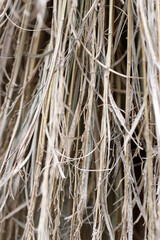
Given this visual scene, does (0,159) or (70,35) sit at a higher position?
(70,35)

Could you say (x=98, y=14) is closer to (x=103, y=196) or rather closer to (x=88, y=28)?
(x=88, y=28)

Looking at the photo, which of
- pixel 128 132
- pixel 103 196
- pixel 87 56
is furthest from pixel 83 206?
pixel 87 56

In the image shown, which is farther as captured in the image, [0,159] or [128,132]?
[0,159]

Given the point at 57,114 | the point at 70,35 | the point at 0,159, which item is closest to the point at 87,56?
the point at 70,35

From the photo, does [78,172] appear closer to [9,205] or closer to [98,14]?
[9,205]

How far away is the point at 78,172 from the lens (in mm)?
595

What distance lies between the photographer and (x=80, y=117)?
0.63 meters

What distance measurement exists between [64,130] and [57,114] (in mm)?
80

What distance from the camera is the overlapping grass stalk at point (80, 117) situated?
1.65 ft

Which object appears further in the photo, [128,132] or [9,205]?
[9,205]

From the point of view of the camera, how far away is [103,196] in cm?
55

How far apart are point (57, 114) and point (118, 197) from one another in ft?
0.76

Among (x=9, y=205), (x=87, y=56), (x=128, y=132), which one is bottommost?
(x=9, y=205)

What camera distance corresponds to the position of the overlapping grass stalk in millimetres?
504
